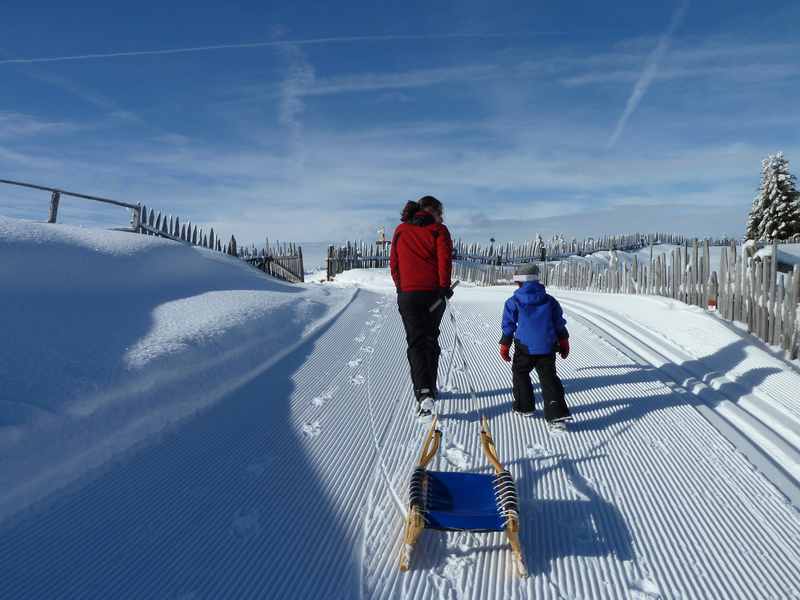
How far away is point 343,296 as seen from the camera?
9734 millimetres

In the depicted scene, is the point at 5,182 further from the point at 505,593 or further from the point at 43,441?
the point at 505,593

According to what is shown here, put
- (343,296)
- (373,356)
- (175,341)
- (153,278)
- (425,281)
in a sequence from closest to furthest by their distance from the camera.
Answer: (425,281)
(175,341)
(373,356)
(153,278)
(343,296)

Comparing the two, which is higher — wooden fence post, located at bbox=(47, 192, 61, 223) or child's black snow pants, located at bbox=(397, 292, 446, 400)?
wooden fence post, located at bbox=(47, 192, 61, 223)

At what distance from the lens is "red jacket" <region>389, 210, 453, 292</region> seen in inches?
169

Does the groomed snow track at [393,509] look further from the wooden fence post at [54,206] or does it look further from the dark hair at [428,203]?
the wooden fence post at [54,206]

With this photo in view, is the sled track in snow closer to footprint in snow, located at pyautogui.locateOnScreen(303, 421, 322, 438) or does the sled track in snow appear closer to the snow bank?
footprint in snow, located at pyautogui.locateOnScreen(303, 421, 322, 438)

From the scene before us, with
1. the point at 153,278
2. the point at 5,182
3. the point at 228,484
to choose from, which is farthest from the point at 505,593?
the point at 5,182

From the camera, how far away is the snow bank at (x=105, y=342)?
3064mm

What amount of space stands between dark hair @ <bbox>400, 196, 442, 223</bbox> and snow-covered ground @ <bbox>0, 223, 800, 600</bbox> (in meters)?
1.46

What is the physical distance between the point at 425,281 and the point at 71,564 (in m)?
2.84

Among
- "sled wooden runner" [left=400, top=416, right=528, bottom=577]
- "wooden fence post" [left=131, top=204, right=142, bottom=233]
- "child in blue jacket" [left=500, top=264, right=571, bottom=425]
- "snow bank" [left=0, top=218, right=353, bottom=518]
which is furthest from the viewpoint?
"wooden fence post" [left=131, top=204, right=142, bottom=233]

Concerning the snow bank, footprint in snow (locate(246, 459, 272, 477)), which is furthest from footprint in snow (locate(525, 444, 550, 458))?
the snow bank

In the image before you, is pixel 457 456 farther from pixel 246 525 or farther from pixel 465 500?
pixel 246 525

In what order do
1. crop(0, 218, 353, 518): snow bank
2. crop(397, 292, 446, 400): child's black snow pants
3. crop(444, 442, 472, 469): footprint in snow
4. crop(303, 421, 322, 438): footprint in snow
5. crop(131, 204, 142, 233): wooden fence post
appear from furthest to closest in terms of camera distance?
crop(131, 204, 142, 233): wooden fence post < crop(397, 292, 446, 400): child's black snow pants < crop(303, 421, 322, 438): footprint in snow < crop(444, 442, 472, 469): footprint in snow < crop(0, 218, 353, 518): snow bank
